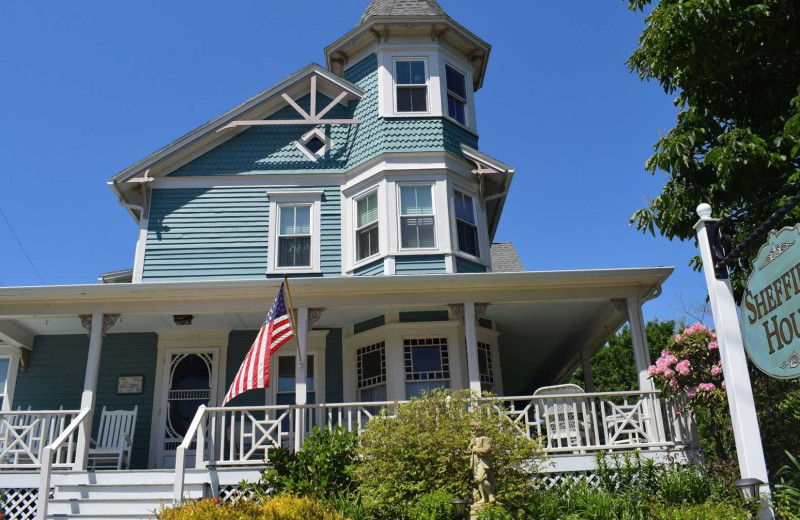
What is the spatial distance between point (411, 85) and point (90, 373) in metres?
8.41

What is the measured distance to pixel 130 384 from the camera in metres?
12.6

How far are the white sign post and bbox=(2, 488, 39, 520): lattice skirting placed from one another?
874 centimetres

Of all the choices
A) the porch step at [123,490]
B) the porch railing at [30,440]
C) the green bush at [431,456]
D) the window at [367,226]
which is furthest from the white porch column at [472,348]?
the porch railing at [30,440]

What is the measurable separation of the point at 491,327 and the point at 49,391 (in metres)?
8.33

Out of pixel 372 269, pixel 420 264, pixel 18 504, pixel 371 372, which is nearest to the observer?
pixel 18 504

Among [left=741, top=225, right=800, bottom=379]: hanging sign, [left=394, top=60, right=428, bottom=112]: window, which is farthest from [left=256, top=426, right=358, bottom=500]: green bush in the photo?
[left=394, top=60, right=428, bottom=112]: window

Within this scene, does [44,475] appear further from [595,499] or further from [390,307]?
[595,499]

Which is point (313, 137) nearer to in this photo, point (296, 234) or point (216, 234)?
point (296, 234)

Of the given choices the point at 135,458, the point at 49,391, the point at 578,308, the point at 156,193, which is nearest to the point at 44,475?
the point at 135,458

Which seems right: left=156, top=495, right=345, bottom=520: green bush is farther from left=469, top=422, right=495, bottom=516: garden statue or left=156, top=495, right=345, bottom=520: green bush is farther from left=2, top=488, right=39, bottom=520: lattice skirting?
left=2, top=488, right=39, bottom=520: lattice skirting

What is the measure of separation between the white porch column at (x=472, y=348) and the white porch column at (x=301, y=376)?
2.47 metres

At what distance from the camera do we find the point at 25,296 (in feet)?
34.7

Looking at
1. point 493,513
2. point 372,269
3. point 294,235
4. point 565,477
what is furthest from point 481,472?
point 294,235

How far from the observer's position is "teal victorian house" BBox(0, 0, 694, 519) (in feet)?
32.5
